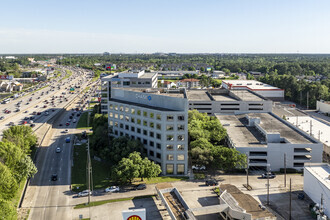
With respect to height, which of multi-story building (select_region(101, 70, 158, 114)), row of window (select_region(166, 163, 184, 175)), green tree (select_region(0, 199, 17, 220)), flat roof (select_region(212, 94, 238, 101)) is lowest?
row of window (select_region(166, 163, 184, 175))

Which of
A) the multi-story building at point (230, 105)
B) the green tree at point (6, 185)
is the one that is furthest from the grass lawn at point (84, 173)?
the multi-story building at point (230, 105)

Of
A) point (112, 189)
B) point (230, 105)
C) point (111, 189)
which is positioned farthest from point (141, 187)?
point (230, 105)

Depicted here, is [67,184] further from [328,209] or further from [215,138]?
[328,209]

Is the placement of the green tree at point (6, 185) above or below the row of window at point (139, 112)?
below

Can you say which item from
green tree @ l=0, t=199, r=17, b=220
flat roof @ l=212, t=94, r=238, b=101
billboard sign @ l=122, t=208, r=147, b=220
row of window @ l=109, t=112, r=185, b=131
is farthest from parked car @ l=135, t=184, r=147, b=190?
flat roof @ l=212, t=94, r=238, b=101

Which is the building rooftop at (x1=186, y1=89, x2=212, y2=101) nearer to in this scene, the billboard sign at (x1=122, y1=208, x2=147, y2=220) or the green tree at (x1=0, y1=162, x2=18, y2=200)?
the green tree at (x1=0, y1=162, x2=18, y2=200)

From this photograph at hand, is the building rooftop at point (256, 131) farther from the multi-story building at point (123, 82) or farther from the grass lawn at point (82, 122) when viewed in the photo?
the grass lawn at point (82, 122)

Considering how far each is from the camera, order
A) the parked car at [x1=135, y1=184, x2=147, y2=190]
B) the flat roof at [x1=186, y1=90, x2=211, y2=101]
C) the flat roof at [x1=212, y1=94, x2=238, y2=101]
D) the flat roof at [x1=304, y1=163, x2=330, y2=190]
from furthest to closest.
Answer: the flat roof at [x1=212, y1=94, x2=238, y2=101] < the flat roof at [x1=186, y1=90, x2=211, y2=101] < the parked car at [x1=135, y1=184, x2=147, y2=190] < the flat roof at [x1=304, y1=163, x2=330, y2=190]
